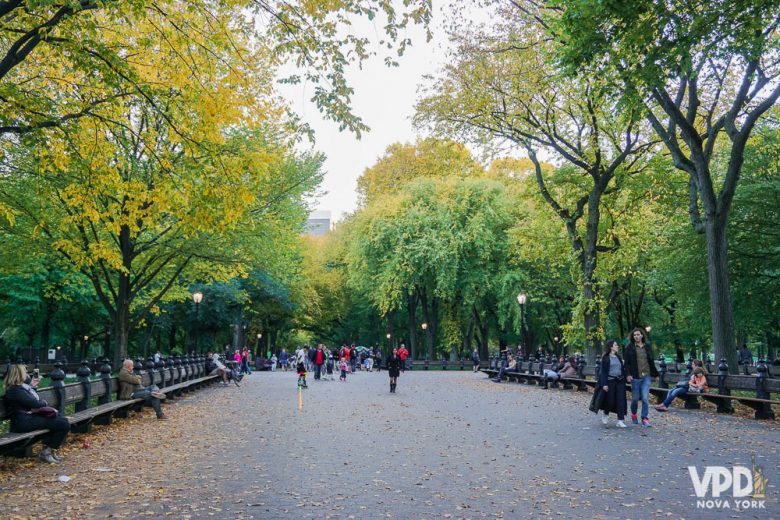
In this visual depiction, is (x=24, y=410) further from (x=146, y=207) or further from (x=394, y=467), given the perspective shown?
(x=146, y=207)

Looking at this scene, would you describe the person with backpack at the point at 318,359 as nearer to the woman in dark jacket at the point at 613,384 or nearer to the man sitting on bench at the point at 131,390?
the man sitting on bench at the point at 131,390

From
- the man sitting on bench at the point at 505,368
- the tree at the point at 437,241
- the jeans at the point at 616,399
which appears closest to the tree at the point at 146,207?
the jeans at the point at 616,399

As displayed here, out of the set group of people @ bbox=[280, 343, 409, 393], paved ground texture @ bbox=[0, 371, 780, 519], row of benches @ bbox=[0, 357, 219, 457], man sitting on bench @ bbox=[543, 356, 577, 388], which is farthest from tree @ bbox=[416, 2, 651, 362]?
row of benches @ bbox=[0, 357, 219, 457]

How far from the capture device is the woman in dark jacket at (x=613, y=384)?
13.0m

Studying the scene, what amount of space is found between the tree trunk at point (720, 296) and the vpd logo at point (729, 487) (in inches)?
362

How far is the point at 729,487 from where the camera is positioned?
734 cm

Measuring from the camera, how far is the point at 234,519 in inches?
237

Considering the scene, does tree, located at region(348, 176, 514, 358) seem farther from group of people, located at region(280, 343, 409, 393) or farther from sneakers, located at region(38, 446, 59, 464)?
sneakers, located at region(38, 446, 59, 464)

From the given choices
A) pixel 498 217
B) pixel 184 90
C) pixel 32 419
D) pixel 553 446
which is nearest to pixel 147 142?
pixel 184 90

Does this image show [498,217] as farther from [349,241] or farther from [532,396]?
[532,396]

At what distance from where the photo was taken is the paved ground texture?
650 centimetres

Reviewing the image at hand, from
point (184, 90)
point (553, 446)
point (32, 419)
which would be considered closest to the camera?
point (32, 419)

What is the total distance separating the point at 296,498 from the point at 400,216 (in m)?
37.6

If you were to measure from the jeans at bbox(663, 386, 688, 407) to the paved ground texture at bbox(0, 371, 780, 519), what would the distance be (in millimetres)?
976
